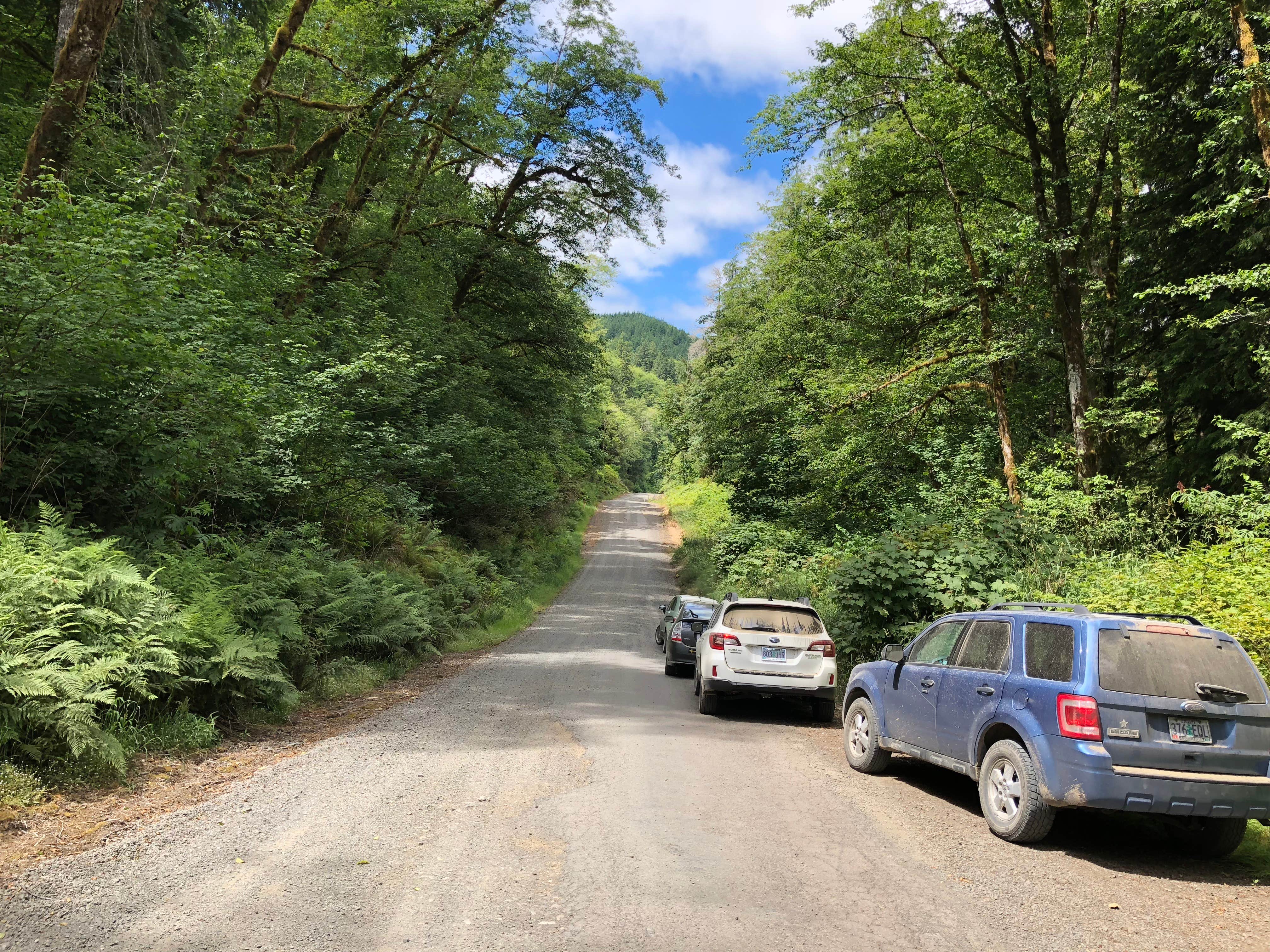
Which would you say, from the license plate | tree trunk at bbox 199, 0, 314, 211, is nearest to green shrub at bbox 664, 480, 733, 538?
tree trunk at bbox 199, 0, 314, 211

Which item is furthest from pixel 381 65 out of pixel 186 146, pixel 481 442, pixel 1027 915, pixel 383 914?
pixel 1027 915

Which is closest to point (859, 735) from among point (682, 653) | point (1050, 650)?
point (1050, 650)

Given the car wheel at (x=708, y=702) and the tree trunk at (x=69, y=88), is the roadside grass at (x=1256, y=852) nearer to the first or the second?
the car wheel at (x=708, y=702)

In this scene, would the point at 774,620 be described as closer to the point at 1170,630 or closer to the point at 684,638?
the point at 684,638

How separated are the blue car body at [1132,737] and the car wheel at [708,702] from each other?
489 centimetres

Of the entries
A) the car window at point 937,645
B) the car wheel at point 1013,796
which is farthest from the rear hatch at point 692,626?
the car wheel at point 1013,796

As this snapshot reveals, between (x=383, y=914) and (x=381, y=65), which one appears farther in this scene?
(x=381, y=65)

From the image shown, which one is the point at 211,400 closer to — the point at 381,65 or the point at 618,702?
the point at 618,702

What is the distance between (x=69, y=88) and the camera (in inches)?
375

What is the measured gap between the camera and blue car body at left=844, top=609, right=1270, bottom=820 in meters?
4.86

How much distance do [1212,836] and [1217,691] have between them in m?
1.12

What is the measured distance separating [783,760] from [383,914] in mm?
5014

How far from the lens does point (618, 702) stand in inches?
424

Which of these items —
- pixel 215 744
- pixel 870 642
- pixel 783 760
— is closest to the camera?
pixel 215 744
